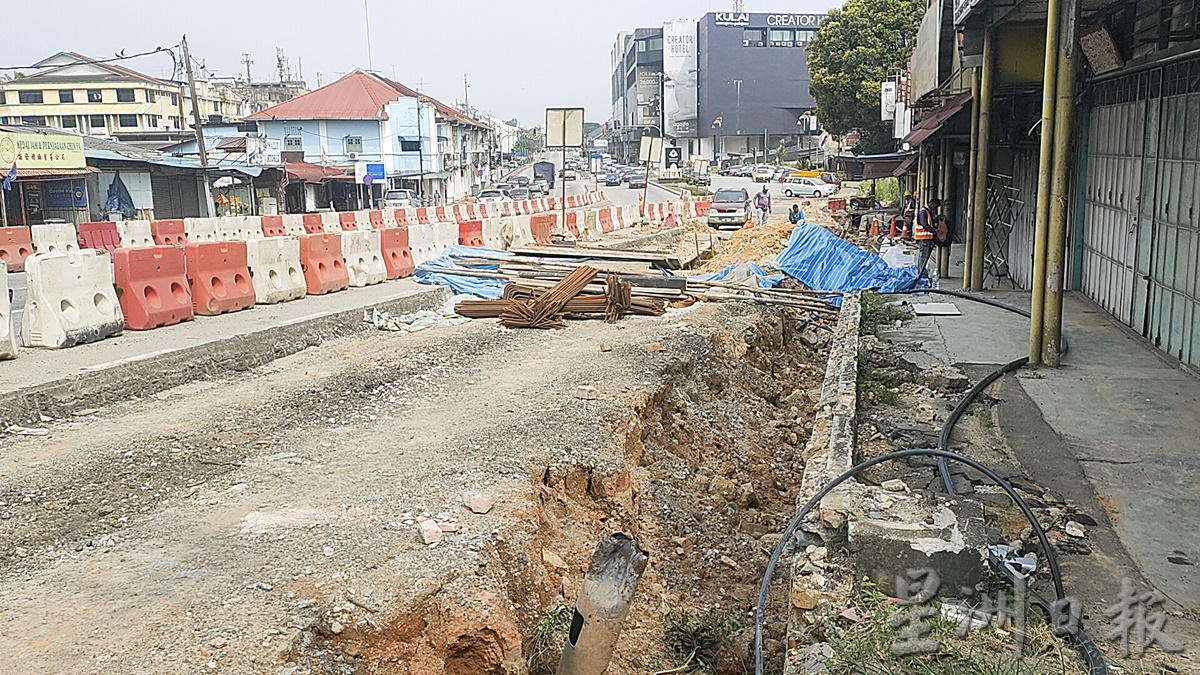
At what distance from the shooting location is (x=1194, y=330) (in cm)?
923

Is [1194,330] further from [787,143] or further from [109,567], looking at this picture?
[787,143]

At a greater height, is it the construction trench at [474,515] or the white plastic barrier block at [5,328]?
the white plastic barrier block at [5,328]

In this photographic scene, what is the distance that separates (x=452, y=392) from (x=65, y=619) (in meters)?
5.43

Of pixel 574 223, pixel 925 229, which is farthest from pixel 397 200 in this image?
pixel 925 229

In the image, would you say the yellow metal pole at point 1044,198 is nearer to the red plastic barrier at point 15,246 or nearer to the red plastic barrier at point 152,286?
the red plastic barrier at point 152,286

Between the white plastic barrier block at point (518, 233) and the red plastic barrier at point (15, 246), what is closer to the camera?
the red plastic barrier at point (15, 246)

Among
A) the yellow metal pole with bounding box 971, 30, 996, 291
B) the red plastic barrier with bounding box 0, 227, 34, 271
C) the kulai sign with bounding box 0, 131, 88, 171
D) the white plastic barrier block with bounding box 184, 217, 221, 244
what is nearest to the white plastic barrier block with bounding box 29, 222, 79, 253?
the red plastic barrier with bounding box 0, 227, 34, 271

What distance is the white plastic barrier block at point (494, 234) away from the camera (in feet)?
73.8

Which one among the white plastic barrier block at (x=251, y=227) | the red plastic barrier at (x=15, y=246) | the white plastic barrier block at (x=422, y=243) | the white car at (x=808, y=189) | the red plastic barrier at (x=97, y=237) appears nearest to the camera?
the white plastic barrier block at (x=422, y=243)

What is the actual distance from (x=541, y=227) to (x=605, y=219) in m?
7.50

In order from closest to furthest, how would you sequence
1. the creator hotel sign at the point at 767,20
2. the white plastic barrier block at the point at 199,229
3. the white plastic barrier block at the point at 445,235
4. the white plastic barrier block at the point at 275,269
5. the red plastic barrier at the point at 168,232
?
1. the white plastic barrier block at the point at 275,269
2. the white plastic barrier block at the point at 445,235
3. the red plastic barrier at the point at 168,232
4. the white plastic barrier block at the point at 199,229
5. the creator hotel sign at the point at 767,20

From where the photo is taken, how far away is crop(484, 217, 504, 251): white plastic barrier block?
22.5m

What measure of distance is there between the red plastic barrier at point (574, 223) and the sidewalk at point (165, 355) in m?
14.7

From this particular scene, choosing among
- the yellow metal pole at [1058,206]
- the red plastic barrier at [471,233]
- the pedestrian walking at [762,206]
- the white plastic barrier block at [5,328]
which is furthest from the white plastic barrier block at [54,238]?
the pedestrian walking at [762,206]
